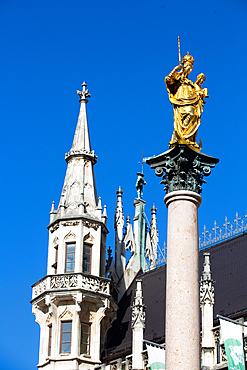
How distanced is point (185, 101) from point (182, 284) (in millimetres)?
5454

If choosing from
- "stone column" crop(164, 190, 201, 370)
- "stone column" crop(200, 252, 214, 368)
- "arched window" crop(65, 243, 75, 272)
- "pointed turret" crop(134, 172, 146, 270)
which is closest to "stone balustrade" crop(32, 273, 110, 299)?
"arched window" crop(65, 243, 75, 272)

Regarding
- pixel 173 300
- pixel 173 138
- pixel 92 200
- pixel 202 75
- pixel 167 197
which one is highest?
pixel 92 200

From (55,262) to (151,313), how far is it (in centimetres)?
559

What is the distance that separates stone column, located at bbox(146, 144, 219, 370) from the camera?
17.6m

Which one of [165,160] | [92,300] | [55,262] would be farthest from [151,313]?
[165,160]

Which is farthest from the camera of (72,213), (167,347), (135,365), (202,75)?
(72,213)

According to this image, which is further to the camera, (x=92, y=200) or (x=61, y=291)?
(x=92, y=200)

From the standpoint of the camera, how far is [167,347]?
17766 mm

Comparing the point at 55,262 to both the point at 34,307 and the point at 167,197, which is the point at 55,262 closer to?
the point at 34,307

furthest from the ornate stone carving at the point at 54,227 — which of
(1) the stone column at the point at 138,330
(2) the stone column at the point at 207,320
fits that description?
(2) the stone column at the point at 207,320

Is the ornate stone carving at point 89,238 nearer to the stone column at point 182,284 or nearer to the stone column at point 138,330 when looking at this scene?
the stone column at point 138,330

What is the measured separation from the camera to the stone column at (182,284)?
17500 mm

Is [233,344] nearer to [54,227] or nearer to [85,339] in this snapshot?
[85,339]

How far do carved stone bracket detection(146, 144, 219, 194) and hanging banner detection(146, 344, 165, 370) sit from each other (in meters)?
10.5
